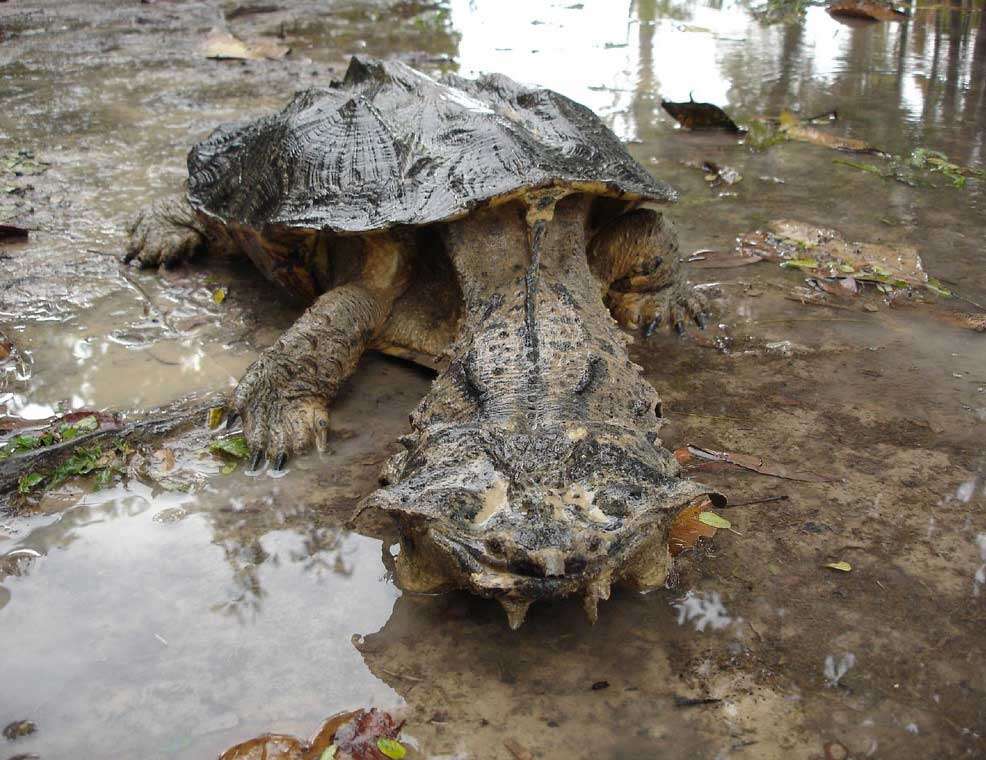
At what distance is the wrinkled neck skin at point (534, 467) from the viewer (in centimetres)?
188

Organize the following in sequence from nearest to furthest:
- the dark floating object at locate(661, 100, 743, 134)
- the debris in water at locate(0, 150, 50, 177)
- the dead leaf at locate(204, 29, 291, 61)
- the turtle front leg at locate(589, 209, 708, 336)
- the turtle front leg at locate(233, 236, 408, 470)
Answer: the turtle front leg at locate(233, 236, 408, 470)
the turtle front leg at locate(589, 209, 708, 336)
the debris in water at locate(0, 150, 50, 177)
the dark floating object at locate(661, 100, 743, 134)
the dead leaf at locate(204, 29, 291, 61)

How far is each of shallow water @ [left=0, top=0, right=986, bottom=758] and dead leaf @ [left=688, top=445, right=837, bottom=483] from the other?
0.04 metres

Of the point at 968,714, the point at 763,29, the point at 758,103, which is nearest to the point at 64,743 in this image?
the point at 968,714

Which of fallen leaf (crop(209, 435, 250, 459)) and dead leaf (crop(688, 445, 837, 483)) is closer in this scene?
dead leaf (crop(688, 445, 837, 483))

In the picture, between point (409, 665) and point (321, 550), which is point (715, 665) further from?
point (321, 550)

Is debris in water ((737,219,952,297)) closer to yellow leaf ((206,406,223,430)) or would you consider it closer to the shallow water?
the shallow water

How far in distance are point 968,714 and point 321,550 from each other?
5.32 ft

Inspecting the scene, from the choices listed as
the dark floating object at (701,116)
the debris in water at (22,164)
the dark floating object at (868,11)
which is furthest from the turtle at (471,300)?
the dark floating object at (868,11)

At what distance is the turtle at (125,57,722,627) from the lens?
6.46 ft

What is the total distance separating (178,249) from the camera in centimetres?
417

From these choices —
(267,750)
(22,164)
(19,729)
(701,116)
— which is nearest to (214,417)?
(19,729)

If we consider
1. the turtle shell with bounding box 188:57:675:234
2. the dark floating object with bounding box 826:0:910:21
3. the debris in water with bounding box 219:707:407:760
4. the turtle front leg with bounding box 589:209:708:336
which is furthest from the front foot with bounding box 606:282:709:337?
the dark floating object with bounding box 826:0:910:21

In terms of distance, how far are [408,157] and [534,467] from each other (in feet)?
5.43

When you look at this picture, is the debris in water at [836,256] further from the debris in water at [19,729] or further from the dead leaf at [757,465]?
the debris in water at [19,729]
